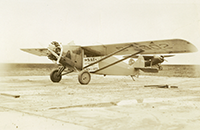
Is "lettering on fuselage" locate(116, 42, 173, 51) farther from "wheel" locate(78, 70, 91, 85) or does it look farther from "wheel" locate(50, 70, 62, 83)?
"wheel" locate(50, 70, 62, 83)

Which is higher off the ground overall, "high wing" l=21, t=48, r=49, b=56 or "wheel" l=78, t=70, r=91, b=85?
"high wing" l=21, t=48, r=49, b=56

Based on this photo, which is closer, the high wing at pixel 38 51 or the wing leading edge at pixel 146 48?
the wing leading edge at pixel 146 48

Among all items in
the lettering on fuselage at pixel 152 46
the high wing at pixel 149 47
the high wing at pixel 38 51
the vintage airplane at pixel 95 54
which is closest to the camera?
the high wing at pixel 149 47

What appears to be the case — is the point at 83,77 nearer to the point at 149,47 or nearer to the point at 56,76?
the point at 56,76

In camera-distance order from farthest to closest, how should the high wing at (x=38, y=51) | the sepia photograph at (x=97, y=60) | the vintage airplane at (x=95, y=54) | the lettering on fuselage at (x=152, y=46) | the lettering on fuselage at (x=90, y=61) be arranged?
the high wing at (x=38, y=51) → the lettering on fuselage at (x=90, y=61) → the vintage airplane at (x=95, y=54) → the lettering on fuselage at (x=152, y=46) → the sepia photograph at (x=97, y=60)

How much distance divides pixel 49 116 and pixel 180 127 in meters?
2.34

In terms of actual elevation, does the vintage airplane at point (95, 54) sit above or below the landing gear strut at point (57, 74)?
above

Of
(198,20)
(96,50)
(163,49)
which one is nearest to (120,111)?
(198,20)

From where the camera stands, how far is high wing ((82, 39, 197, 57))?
832cm

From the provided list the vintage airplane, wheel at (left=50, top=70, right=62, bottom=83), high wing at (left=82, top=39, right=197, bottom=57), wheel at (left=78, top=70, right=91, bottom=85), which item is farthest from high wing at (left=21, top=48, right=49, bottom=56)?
wheel at (left=78, top=70, right=91, bottom=85)

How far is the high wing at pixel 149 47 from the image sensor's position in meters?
8.32

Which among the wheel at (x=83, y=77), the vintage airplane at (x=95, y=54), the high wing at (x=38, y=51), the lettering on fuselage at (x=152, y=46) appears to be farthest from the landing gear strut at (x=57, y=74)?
the lettering on fuselage at (x=152, y=46)

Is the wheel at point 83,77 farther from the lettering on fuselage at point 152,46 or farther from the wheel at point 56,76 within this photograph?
the lettering on fuselage at point 152,46

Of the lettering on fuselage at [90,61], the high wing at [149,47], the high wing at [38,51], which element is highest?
the high wing at [38,51]
